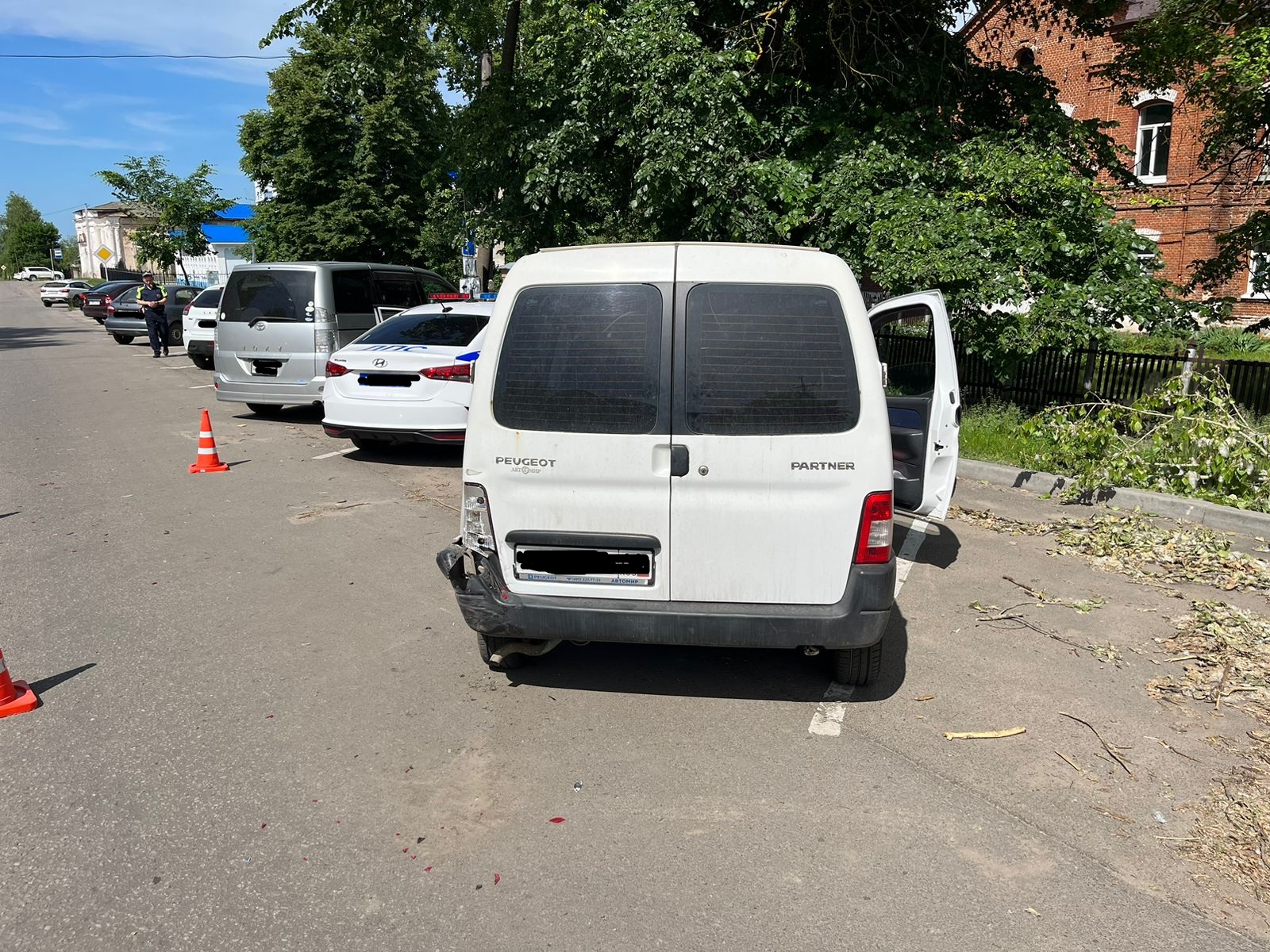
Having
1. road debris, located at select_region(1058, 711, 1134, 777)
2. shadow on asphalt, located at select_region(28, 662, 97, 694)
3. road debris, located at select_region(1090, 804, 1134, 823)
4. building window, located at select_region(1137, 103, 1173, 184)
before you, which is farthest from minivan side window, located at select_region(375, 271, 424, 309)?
building window, located at select_region(1137, 103, 1173, 184)

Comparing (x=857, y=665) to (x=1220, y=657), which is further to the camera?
(x=1220, y=657)

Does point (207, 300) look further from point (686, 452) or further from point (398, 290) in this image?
point (686, 452)

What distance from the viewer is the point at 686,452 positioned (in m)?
3.92

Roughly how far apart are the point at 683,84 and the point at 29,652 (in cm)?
874

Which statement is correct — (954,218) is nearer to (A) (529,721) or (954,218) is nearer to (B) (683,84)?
(B) (683,84)

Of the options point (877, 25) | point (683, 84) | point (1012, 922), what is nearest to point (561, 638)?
point (1012, 922)

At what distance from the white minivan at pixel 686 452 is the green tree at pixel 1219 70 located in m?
8.21

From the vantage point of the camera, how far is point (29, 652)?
4.87 meters

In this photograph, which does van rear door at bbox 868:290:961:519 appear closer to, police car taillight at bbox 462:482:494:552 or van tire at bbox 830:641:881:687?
van tire at bbox 830:641:881:687

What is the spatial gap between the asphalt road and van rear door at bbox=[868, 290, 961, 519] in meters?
0.62

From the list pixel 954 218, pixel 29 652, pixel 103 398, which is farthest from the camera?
pixel 103 398

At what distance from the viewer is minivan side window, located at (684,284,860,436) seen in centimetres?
389

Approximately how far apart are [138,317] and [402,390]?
2184 cm

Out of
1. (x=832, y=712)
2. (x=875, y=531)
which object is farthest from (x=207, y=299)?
(x=875, y=531)
